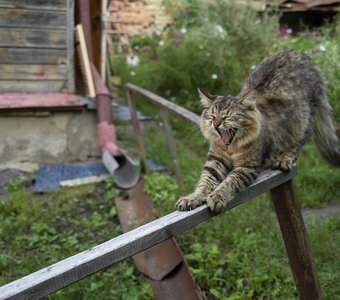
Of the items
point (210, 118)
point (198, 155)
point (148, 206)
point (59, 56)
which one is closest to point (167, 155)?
point (198, 155)

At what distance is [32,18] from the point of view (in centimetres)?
532

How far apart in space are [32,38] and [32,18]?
25cm

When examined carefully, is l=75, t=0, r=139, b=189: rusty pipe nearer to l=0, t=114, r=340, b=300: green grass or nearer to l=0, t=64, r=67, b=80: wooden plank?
l=0, t=114, r=340, b=300: green grass

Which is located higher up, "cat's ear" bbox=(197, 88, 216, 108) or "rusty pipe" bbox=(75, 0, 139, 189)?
"cat's ear" bbox=(197, 88, 216, 108)

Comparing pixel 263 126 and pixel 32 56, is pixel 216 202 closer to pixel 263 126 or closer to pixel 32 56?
pixel 263 126

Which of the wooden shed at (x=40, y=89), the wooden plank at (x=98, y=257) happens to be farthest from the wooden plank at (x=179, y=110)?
the wooden shed at (x=40, y=89)

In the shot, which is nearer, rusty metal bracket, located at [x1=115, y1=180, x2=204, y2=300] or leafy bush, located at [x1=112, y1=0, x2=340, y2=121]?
rusty metal bracket, located at [x1=115, y1=180, x2=204, y2=300]

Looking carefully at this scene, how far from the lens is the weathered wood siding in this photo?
5.23 meters

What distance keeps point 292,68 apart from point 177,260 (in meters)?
1.64

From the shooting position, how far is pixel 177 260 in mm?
3158

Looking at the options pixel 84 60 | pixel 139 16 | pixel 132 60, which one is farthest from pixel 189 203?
pixel 139 16

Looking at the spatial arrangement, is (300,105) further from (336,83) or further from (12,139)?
(12,139)

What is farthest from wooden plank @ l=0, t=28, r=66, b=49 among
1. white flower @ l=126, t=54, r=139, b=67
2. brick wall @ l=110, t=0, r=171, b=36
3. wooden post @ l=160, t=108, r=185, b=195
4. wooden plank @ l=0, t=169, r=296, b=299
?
brick wall @ l=110, t=0, r=171, b=36

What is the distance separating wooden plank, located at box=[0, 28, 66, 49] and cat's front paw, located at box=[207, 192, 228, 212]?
4.39 meters
